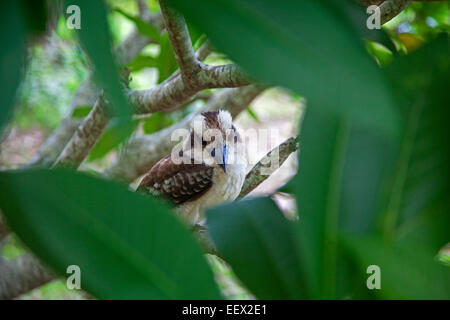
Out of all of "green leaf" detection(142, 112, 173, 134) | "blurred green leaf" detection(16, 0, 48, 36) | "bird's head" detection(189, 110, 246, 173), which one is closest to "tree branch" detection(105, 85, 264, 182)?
"green leaf" detection(142, 112, 173, 134)

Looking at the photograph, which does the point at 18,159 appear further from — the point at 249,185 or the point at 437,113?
the point at 437,113

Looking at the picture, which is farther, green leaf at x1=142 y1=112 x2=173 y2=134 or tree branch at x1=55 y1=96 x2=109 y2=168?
green leaf at x1=142 y1=112 x2=173 y2=134

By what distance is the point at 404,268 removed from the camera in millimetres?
480

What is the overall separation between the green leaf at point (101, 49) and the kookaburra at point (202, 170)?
5.75 feet

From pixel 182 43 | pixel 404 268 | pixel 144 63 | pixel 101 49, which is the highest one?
pixel 144 63

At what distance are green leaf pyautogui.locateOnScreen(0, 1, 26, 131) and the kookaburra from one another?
176 centimetres

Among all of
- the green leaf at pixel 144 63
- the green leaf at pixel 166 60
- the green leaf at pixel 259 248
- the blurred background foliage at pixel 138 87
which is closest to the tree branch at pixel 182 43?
the blurred background foliage at pixel 138 87

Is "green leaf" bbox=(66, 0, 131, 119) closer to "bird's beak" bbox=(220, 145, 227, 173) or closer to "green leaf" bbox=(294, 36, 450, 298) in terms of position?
"green leaf" bbox=(294, 36, 450, 298)

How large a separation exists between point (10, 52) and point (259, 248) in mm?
315

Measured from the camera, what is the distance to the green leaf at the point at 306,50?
1.40ft

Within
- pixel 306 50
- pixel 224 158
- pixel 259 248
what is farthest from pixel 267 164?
pixel 306 50

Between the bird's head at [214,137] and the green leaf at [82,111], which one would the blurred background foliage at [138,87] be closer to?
the green leaf at [82,111]

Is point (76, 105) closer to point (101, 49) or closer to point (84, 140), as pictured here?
point (84, 140)

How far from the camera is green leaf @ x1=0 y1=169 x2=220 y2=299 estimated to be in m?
0.49
